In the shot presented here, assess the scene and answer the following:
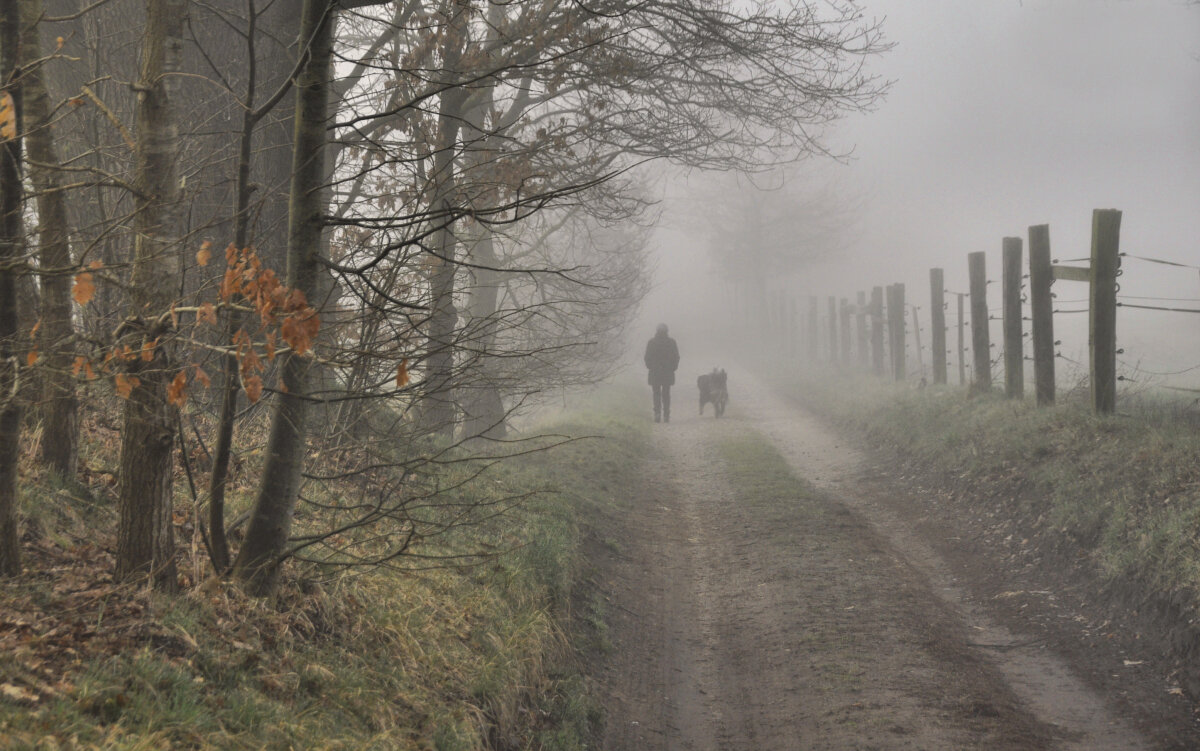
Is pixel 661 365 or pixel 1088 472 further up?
pixel 661 365

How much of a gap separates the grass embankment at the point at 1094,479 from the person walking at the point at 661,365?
7.37 meters

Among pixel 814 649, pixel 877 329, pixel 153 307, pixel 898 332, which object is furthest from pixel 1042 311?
pixel 877 329

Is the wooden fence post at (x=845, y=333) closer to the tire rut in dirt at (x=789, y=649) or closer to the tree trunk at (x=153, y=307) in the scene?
the tire rut in dirt at (x=789, y=649)

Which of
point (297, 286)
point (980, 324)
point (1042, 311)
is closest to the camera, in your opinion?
point (297, 286)

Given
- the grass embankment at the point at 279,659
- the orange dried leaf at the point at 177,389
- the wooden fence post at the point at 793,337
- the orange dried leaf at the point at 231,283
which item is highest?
the wooden fence post at the point at 793,337

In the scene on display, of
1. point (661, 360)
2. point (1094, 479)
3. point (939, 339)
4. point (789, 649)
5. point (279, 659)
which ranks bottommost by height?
point (789, 649)

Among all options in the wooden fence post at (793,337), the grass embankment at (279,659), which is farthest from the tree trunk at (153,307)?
the wooden fence post at (793,337)

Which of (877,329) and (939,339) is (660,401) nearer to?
(939,339)

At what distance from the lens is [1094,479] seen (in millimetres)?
8148

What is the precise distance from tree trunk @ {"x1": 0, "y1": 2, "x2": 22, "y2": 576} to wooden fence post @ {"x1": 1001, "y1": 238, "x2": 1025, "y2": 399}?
467 inches

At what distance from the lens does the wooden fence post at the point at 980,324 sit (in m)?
13.8

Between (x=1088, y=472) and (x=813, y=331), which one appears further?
(x=813, y=331)

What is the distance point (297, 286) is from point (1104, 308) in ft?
28.6

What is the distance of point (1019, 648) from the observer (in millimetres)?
6094
